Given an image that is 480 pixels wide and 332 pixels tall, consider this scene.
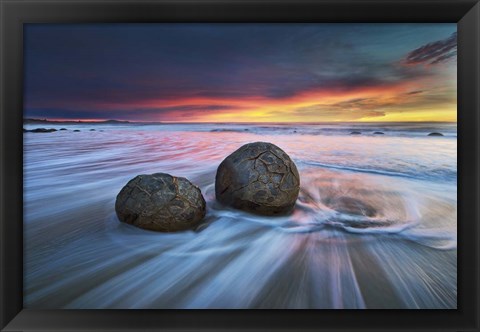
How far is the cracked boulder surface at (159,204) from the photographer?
3.90ft

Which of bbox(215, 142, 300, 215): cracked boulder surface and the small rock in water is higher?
bbox(215, 142, 300, 215): cracked boulder surface

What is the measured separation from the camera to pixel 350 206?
1.38 m

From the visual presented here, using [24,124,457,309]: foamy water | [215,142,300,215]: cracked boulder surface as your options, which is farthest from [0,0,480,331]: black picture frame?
[215,142,300,215]: cracked boulder surface

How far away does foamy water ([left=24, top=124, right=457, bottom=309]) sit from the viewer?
1.17 metres

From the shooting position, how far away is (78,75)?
4.21 ft

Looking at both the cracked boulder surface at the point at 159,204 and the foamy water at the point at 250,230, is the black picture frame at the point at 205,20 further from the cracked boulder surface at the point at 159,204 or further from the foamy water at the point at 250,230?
the cracked boulder surface at the point at 159,204

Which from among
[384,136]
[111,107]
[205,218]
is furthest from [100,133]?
[384,136]

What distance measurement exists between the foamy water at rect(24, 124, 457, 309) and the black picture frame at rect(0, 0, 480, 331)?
5cm

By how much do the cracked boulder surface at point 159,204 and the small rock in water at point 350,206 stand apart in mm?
788

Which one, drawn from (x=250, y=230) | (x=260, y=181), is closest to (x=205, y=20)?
(x=260, y=181)

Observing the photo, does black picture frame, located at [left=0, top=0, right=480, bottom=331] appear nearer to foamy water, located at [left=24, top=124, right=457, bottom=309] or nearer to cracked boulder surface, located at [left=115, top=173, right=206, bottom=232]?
foamy water, located at [left=24, top=124, right=457, bottom=309]

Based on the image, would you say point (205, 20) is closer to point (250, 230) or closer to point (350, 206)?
point (250, 230)

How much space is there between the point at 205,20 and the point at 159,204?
3.06ft

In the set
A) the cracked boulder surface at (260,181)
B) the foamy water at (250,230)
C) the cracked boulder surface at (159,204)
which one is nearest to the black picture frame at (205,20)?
the foamy water at (250,230)
